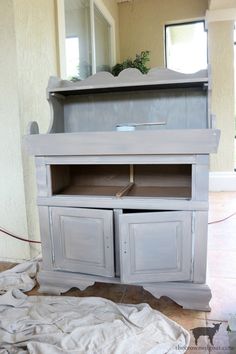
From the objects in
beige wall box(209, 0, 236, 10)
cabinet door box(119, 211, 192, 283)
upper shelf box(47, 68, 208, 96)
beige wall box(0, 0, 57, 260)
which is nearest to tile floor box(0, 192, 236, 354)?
cabinet door box(119, 211, 192, 283)

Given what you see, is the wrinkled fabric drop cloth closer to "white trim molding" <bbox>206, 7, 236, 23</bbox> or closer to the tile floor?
the tile floor

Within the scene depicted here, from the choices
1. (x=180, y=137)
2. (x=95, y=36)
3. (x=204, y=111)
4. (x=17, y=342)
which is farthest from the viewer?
(x=95, y=36)

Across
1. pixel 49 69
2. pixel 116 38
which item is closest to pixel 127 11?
pixel 116 38

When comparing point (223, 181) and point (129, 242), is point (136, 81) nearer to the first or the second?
point (129, 242)

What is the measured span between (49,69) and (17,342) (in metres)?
1.74

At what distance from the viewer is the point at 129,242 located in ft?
4.55

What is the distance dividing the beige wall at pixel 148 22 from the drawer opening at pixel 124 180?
2.98m

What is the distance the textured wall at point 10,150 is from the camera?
1820mm

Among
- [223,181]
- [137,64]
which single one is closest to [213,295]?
[223,181]

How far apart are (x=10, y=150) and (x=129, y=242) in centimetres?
105

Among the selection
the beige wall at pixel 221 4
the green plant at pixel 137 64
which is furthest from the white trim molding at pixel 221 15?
the green plant at pixel 137 64

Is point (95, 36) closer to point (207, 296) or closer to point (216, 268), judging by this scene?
point (216, 268)

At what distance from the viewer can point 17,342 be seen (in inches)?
46.4

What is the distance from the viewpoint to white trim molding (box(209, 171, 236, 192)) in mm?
4062
